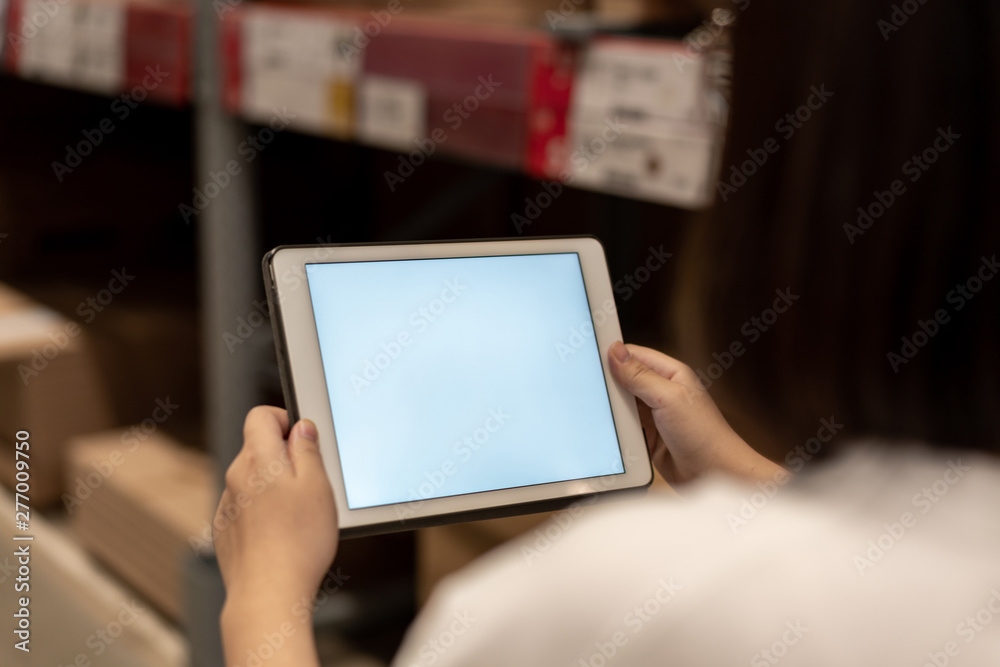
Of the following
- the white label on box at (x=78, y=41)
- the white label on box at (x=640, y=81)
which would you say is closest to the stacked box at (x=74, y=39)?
the white label on box at (x=78, y=41)

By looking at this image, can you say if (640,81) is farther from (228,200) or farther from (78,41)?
(78,41)

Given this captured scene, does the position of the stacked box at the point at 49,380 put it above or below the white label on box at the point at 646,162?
below

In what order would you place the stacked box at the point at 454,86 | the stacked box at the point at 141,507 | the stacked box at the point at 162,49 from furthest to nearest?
the stacked box at the point at 141,507
the stacked box at the point at 162,49
the stacked box at the point at 454,86

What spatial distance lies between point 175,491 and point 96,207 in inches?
23.5

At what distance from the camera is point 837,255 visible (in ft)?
0.98

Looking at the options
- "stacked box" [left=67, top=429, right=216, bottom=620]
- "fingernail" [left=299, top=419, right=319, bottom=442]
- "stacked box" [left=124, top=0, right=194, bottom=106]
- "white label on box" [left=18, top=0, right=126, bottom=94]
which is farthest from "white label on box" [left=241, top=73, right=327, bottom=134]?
"fingernail" [left=299, top=419, right=319, bottom=442]

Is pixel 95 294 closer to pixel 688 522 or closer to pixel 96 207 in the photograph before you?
pixel 96 207

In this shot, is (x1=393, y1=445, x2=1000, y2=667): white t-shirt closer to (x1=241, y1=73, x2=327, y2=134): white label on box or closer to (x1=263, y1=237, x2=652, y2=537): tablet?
(x1=263, y1=237, x2=652, y2=537): tablet

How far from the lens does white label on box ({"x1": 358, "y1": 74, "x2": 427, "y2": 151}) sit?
0.86 m

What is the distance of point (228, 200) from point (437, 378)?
84 centimetres

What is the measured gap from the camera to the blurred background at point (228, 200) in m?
0.69

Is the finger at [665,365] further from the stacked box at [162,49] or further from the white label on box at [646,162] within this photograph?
the stacked box at [162,49]

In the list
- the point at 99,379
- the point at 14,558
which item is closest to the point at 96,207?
the point at 99,379

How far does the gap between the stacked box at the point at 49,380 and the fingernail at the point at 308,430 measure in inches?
35.3
